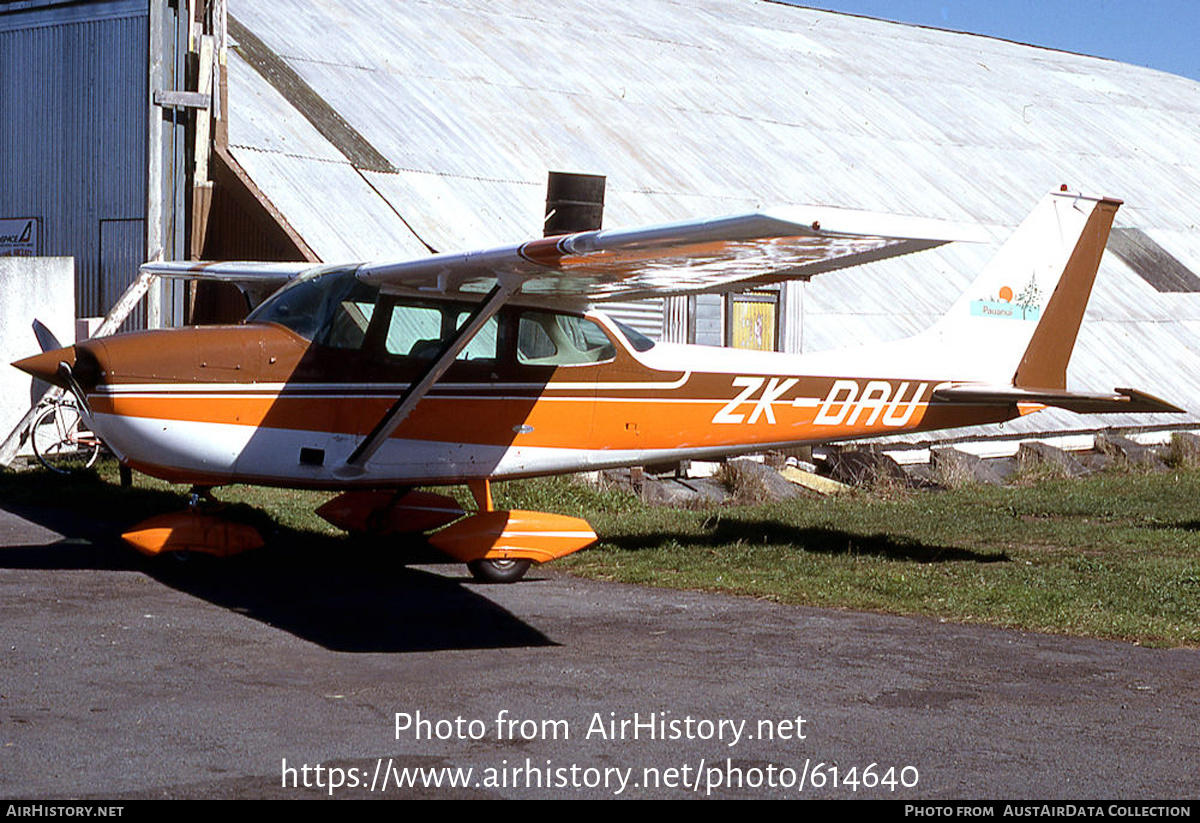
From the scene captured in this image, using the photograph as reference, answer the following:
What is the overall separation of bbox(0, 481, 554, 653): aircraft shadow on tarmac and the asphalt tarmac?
0.13ft

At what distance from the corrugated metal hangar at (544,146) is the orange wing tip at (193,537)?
590cm

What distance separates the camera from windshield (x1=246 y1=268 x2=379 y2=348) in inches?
377

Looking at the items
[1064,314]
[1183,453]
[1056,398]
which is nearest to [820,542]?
[1056,398]

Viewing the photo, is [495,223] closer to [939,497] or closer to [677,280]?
[939,497]

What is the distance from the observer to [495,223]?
57.7ft

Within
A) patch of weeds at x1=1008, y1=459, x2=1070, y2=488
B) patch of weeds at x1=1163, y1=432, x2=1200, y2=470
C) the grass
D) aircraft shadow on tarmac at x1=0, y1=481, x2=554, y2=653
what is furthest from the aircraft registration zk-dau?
patch of weeds at x1=1163, y1=432, x2=1200, y2=470

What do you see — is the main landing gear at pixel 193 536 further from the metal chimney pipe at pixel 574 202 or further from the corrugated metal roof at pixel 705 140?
the metal chimney pipe at pixel 574 202

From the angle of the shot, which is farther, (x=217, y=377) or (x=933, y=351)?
(x=933, y=351)

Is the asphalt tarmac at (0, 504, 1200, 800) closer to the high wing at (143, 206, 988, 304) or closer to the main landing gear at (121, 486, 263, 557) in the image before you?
the main landing gear at (121, 486, 263, 557)

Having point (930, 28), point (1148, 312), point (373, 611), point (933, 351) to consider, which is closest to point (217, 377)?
point (373, 611)

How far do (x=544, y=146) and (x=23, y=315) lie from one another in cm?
780

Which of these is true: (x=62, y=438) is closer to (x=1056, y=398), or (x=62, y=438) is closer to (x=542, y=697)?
(x=1056, y=398)

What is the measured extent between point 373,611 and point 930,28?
110 ft

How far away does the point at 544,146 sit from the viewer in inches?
795
